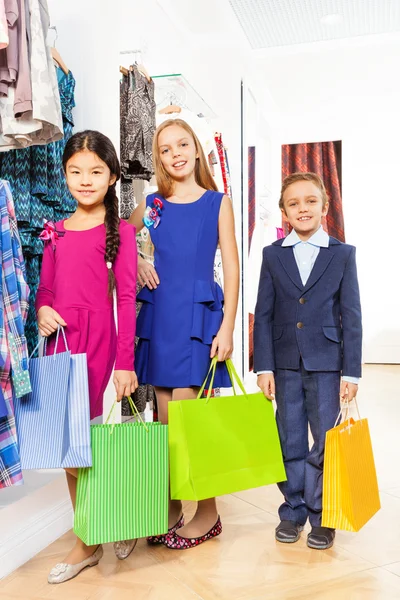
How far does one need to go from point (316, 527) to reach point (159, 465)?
55 centimetres

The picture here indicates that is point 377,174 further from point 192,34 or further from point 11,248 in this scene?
point 11,248

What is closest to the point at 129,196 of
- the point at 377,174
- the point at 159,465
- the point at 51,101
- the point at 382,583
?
the point at 51,101

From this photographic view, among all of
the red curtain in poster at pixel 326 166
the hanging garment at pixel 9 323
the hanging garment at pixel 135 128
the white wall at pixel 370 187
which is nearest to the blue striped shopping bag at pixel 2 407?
the hanging garment at pixel 9 323

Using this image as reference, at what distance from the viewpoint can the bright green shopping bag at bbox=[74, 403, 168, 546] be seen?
1510 millimetres

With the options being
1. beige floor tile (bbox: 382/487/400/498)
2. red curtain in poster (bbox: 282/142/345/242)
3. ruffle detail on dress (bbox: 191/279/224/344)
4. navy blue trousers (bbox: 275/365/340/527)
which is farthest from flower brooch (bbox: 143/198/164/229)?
red curtain in poster (bbox: 282/142/345/242)

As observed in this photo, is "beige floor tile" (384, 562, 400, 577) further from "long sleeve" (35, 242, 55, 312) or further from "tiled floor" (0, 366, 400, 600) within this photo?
"long sleeve" (35, 242, 55, 312)

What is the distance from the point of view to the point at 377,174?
6742mm

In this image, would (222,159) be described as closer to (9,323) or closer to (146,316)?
(146,316)

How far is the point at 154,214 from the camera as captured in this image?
1808 mm

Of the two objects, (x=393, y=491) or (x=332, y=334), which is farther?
(x=393, y=491)

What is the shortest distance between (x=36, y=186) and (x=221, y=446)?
105 cm

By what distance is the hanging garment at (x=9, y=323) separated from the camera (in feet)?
4.79

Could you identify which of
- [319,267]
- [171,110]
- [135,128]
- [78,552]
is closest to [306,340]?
[319,267]

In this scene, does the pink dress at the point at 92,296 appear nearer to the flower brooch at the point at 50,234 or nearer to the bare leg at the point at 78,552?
the flower brooch at the point at 50,234
